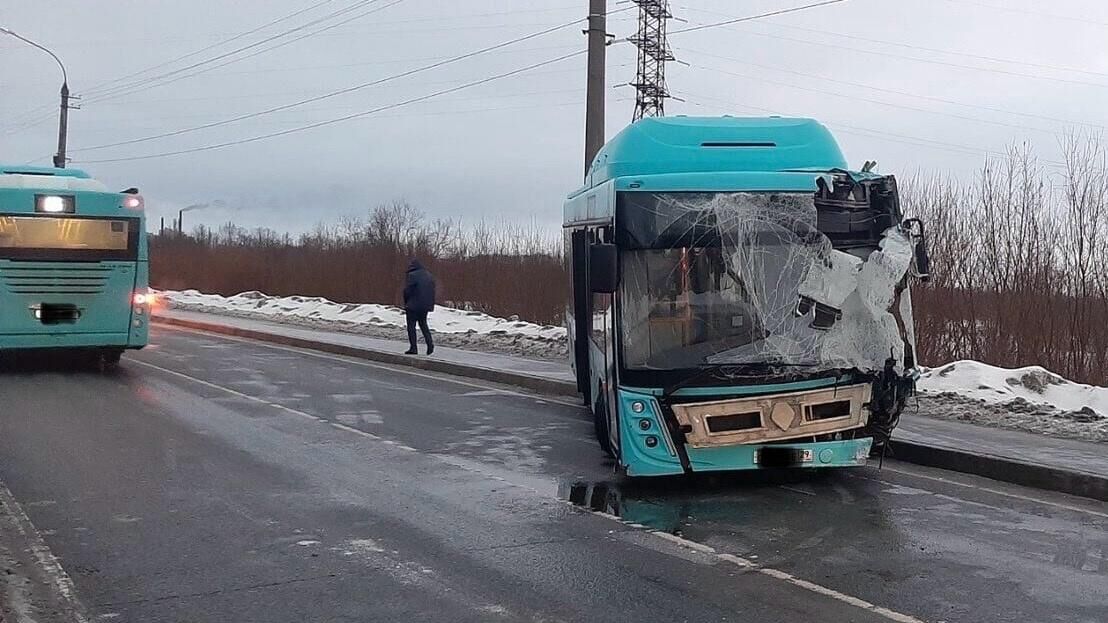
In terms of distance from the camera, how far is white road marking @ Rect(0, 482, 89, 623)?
599cm

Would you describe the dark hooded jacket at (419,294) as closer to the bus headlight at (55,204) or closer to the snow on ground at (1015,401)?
the bus headlight at (55,204)

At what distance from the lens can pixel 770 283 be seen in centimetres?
886

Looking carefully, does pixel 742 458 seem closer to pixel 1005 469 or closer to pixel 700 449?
pixel 700 449

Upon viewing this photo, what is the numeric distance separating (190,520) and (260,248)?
42.6 meters

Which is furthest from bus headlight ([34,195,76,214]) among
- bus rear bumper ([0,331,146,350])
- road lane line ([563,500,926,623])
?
road lane line ([563,500,926,623])

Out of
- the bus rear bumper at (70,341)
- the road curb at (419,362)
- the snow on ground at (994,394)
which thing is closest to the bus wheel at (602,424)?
the snow on ground at (994,394)

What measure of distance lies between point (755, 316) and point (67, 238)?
13010 millimetres

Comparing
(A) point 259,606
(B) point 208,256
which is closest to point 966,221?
(A) point 259,606

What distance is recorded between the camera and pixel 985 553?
718cm

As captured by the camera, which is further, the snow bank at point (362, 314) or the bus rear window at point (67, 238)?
the snow bank at point (362, 314)

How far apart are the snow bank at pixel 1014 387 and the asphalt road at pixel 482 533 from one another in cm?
385

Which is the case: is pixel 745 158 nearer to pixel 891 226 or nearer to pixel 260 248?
pixel 891 226

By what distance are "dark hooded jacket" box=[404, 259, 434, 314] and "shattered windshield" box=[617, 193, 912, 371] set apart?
12.3 meters

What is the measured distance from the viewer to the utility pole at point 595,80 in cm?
1767
